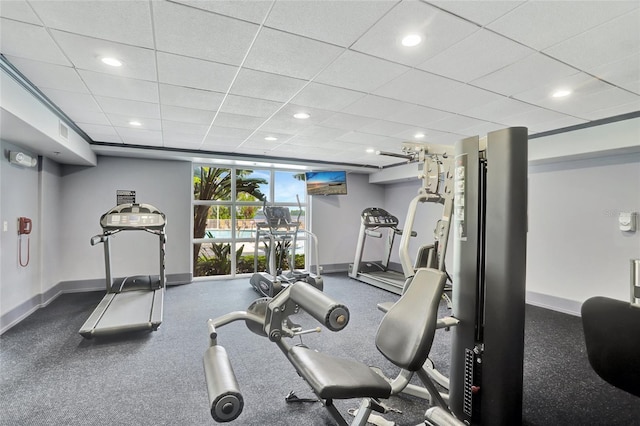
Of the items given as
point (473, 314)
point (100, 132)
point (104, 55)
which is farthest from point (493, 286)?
point (100, 132)

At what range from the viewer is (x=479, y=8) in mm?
1760

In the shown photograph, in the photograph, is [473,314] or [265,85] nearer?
[473,314]

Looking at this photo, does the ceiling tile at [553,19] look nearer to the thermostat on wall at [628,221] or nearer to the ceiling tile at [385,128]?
the ceiling tile at [385,128]

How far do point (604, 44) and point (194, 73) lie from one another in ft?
9.69

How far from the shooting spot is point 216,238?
6.65 m

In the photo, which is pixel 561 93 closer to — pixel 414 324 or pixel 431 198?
pixel 431 198

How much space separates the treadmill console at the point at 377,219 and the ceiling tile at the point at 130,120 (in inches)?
155

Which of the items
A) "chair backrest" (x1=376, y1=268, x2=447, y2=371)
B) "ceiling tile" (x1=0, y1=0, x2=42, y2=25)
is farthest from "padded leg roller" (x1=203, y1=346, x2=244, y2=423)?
"ceiling tile" (x1=0, y1=0, x2=42, y2=25)

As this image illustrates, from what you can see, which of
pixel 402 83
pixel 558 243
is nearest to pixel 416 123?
pixel 402 83

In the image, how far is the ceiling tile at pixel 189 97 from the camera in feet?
9.72

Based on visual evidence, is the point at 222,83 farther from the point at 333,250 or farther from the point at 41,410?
the point at 333,250

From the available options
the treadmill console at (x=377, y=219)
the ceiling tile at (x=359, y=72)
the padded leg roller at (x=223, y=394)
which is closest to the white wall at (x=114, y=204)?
the treadmill console at (x=377, y=219)

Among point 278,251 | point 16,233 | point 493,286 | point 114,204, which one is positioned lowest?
point 278,251

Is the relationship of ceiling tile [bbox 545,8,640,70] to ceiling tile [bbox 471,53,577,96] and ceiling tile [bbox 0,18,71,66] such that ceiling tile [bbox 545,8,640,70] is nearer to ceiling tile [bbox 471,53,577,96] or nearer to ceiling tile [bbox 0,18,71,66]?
ceiling tile [bbox 471,53,577,96]
